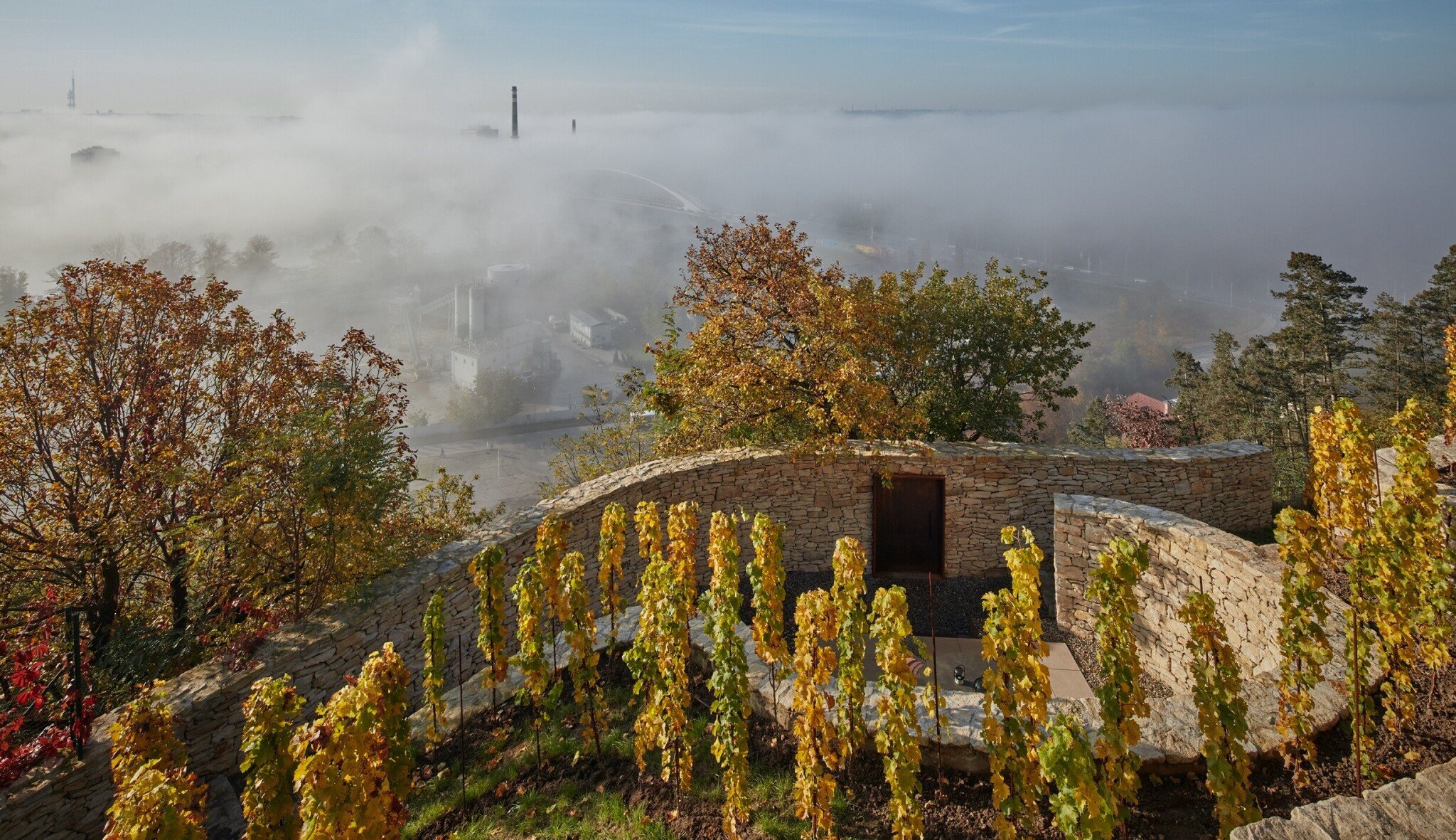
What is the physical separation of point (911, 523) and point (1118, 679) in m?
7.42

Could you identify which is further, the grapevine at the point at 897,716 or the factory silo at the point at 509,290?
the factory silo at the point at 509,290

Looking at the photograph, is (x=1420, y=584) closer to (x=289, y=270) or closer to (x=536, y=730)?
(x=536, y=730)

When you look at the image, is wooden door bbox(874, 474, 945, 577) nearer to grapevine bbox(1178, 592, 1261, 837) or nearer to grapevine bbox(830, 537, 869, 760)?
grapevine bbox(830, 537, 869, 760)

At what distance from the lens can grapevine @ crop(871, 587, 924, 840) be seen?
4602 millimetres

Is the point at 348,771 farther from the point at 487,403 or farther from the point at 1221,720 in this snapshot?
the point at 487,403

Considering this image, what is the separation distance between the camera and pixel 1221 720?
4.66 m

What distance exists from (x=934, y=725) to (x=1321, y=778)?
107 inches

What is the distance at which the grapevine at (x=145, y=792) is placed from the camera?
3.40 m

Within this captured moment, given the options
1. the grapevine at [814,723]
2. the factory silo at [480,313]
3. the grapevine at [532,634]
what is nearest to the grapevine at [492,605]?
the grapevine at [532,634]

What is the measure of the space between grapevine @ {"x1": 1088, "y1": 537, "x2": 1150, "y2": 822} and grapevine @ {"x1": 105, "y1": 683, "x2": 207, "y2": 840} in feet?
16.3

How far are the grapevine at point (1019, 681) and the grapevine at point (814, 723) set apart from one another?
1.12 m

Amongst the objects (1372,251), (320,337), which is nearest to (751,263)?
(320,337)

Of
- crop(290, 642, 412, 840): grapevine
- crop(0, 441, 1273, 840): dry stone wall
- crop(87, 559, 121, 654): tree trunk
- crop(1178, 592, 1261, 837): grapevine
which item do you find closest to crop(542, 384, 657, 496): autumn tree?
crop(0, 441, 1273, 840): dry stone wall

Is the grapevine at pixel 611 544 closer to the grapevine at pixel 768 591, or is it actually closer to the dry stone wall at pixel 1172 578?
the grapevine at pixel 768 591
